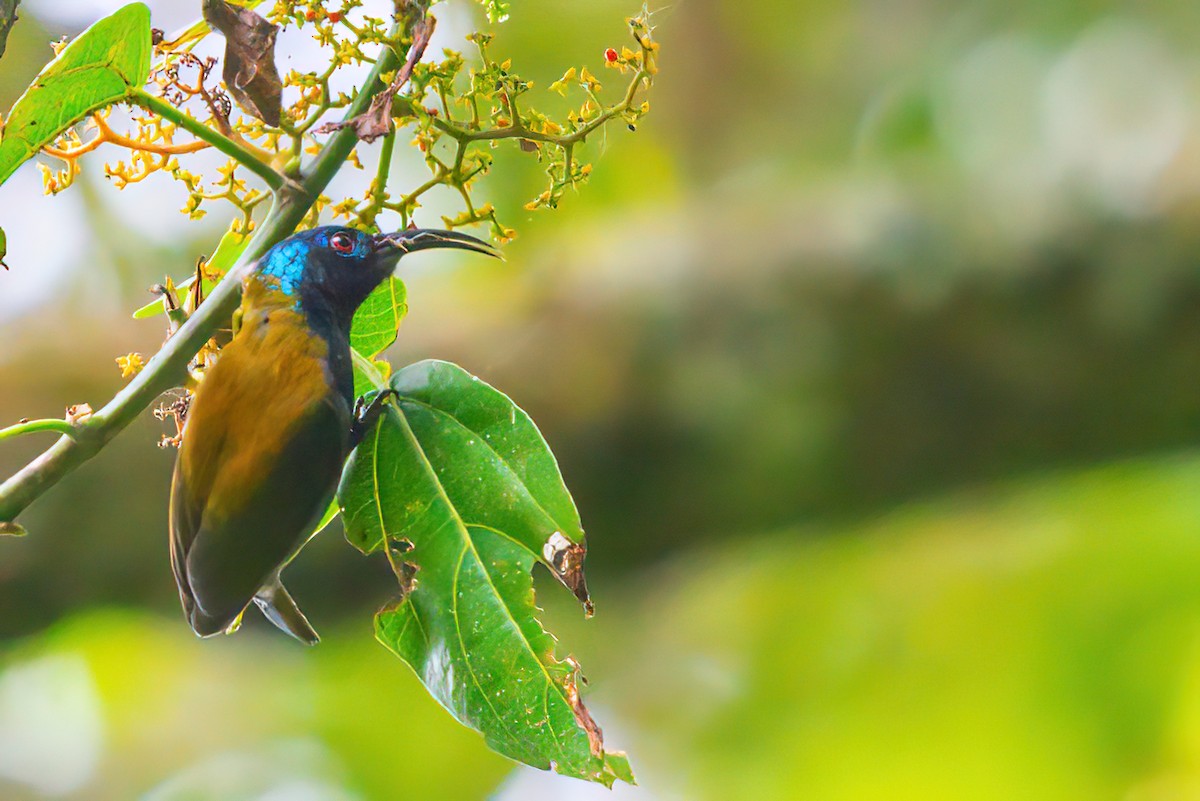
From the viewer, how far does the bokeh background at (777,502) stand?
4.29 feet

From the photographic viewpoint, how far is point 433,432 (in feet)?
1.32

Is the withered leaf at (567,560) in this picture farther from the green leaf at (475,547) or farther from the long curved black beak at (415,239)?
the long curved black beak at (415,239)

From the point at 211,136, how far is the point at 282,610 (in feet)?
0.59

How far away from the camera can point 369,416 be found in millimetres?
399

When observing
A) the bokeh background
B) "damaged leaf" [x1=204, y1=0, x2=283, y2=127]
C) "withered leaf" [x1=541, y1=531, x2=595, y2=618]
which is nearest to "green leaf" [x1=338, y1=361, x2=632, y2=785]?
"withered leaf" [x1=541, y1=531, x2=595, y2=618]

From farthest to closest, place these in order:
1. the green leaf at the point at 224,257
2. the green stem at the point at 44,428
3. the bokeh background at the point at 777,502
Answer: the bokeh background at the point at 777,502
the green leaf at the point at 224,257
the green stem at the point at 44,428

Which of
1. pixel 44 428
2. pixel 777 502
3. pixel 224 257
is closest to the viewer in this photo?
pixel 44 428

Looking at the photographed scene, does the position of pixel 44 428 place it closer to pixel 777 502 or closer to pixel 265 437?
pixel 265 437

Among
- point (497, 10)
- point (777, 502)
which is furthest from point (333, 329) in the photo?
point (777, 502)

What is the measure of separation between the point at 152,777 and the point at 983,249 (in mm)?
1385

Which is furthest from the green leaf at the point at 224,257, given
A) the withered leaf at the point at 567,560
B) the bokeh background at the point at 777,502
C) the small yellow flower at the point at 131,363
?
the bokeh background at the point at 777,502

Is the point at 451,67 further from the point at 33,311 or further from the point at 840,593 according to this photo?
the point at 840,593

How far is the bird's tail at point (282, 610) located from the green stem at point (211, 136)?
0.15 m

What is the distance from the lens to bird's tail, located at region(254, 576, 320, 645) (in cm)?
40
